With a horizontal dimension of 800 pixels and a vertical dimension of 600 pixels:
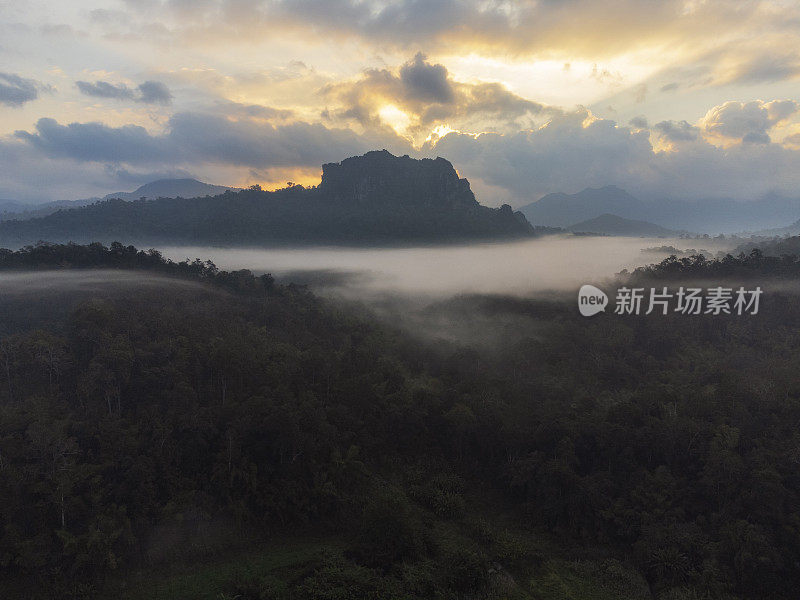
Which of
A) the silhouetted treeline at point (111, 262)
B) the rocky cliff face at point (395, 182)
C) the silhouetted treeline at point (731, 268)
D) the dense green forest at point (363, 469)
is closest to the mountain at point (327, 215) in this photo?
the rocky cliff face at point (395, 182)

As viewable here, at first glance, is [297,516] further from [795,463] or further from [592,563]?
[795,463]

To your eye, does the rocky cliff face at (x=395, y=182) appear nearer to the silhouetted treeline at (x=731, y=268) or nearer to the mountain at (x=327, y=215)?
the mountain at (x=327, y=215)

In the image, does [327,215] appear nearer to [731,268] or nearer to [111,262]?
[111,262]

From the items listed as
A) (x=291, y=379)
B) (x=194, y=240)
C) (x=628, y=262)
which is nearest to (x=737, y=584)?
(x=291, y=379)

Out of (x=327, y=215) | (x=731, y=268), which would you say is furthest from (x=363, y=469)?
(x=327, y=215)

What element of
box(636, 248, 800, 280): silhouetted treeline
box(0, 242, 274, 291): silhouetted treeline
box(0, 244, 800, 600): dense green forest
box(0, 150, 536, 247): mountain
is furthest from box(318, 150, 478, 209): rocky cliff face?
box(0, 244, 800, 600): dense green forest

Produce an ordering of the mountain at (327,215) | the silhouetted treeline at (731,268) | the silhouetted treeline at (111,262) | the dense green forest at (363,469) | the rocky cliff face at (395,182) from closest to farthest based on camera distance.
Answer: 1. the dense green forest at (363,469)
2. the silhouetted treeline at (111,262)
3. the silhouetted treeline at (731,268)
4. the mountain at (327,215)
5. the rocky cliff face at (395,182)

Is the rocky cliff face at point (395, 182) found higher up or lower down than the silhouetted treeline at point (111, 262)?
higher up
